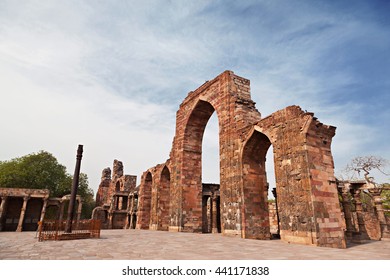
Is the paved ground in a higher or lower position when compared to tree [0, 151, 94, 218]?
lower

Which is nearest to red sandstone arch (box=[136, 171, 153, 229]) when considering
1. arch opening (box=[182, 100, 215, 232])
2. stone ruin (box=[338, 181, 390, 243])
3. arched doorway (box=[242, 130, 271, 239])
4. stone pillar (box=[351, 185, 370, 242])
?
arch opening (box=[182, 100, 215, 232])

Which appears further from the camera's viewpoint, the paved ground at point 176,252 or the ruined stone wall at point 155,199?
the ruined stone wall at point 155,199

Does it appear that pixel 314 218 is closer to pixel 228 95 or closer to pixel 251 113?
pixel 251 113

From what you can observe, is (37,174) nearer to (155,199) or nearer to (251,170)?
(155,199)

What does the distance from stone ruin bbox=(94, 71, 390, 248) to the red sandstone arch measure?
205 centimetres

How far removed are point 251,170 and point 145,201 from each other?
12.9 m

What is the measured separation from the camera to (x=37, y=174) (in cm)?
2966

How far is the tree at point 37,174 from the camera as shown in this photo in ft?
91.7

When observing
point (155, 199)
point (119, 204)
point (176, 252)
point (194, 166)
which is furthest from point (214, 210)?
point (176, 252)

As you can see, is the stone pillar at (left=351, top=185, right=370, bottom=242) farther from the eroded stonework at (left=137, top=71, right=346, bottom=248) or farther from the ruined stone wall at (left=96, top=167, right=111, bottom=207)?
the ruined stone wall at (left=96, top=167, right=111, bottom=207)

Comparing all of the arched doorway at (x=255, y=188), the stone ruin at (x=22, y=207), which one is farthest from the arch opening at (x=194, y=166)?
the stone ruin at (x=22, y=207)

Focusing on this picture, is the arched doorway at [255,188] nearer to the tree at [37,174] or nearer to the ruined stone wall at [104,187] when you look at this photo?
the tree at [37,174]

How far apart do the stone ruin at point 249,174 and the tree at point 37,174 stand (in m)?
18.5

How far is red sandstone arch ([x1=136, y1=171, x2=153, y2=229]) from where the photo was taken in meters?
20.2
